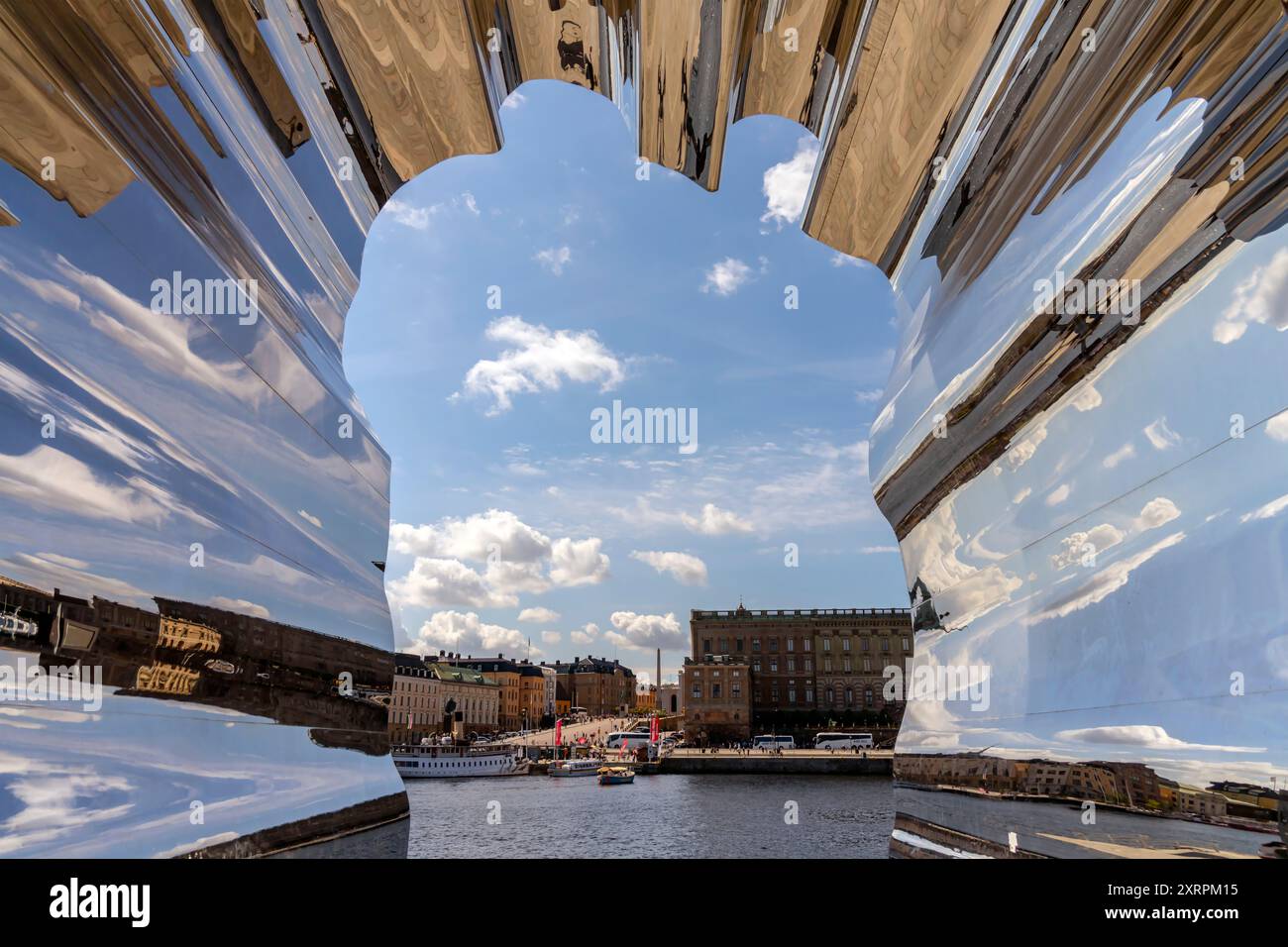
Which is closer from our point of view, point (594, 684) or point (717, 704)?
point (717, 704)

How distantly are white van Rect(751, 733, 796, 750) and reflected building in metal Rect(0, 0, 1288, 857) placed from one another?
194 ft

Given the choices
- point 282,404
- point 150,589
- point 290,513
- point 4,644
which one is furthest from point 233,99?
point 4,644

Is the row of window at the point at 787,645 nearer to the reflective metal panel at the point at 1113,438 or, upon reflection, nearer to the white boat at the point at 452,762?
the white boat at the point at 452,762

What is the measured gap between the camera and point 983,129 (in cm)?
333

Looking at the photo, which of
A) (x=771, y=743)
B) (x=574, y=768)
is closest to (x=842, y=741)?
(x=771, y=743)

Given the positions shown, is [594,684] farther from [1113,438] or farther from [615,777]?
[1113,438]

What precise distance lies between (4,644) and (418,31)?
295cm

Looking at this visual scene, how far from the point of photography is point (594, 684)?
352 ft

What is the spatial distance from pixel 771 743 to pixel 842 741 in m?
5.07

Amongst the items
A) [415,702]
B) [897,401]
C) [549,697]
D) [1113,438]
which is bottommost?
[549,697]

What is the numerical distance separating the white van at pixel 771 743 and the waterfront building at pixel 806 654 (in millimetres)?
5327

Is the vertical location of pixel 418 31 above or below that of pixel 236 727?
above

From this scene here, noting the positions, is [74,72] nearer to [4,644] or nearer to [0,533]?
[0,533]
